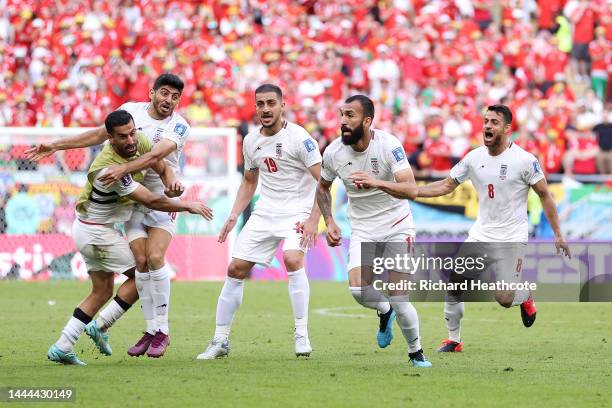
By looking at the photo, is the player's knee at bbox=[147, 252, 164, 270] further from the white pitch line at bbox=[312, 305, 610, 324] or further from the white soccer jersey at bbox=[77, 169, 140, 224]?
the white pitch line at bbox=[312, 305, 610, 324]

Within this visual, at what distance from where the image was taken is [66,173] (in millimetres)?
21391

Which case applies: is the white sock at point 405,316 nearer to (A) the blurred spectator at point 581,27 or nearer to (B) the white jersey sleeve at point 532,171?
(B) the white jersey sleeve at point 532,171

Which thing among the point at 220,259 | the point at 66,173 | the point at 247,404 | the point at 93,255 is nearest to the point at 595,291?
the point at 220,259

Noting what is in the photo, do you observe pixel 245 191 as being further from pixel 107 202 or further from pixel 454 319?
pixel 454 319

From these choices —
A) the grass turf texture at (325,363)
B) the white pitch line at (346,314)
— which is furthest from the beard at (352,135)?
the white pitch line at (346,314)

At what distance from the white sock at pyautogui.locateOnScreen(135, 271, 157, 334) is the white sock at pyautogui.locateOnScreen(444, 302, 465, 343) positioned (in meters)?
3.06

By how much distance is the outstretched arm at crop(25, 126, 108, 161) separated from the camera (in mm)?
11797

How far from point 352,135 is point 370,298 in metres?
1.62

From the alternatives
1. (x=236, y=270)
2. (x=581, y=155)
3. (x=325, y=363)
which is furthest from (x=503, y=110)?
(x=581, y=155)

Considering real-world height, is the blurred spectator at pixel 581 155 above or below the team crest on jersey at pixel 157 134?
above

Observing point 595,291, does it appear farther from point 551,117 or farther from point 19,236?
point 19,236

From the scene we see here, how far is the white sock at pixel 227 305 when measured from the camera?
38.8 feet

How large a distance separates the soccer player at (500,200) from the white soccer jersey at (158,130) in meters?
2.53

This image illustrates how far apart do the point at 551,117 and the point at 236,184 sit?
8.10m
